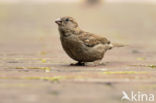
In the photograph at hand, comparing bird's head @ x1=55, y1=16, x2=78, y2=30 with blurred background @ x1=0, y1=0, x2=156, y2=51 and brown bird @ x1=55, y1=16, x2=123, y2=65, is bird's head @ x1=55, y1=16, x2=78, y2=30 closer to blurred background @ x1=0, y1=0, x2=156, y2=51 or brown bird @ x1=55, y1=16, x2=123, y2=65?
brown bird @ x1=55, y1=16, x2=123, y2=65

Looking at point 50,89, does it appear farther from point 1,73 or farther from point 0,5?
point 0,5

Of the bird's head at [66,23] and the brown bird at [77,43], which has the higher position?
the bird's head at [66,23]

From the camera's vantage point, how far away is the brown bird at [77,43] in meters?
6.49

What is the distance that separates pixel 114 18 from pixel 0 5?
5.46 m

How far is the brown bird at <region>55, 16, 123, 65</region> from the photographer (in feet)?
21.3

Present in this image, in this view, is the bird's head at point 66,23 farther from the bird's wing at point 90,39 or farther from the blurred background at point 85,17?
the blurred background at point 85,17

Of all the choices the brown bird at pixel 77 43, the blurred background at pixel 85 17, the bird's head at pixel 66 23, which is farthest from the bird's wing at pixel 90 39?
the blurred background at pixel 85 17

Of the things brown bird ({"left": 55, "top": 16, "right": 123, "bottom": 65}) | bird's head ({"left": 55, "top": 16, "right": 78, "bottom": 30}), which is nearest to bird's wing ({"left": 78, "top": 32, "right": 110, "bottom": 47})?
brown bird ({"left": 55, "top": 16, "right": 123, "bottom": 65})

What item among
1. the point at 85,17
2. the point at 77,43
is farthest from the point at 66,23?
the point at 85,17

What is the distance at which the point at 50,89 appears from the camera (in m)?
4.37

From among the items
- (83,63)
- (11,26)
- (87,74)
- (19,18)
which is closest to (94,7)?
(19,18)

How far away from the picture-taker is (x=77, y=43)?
653 cm

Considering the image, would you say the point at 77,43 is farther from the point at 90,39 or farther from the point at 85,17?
the point at 85,17

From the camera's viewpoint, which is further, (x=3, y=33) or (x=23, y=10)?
(x=23, y=10)
